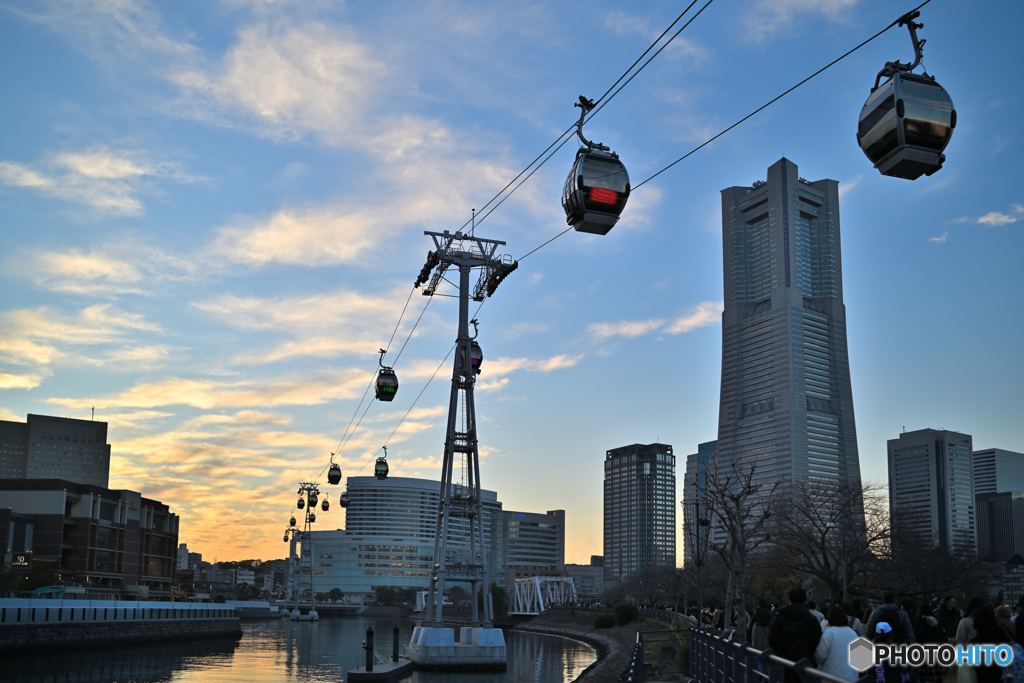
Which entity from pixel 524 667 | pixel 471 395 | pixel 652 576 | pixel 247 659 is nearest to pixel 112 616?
pixel 247 659

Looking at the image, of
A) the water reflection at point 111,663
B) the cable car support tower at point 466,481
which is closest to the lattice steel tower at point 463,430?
the cable car support tower at point 466,481

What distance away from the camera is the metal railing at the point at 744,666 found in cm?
608

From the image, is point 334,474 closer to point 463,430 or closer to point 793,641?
point 463,430

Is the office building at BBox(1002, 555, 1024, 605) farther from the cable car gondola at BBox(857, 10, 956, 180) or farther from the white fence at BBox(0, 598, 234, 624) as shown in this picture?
the cable car gondola at BBox(857, 10, 956, 180)

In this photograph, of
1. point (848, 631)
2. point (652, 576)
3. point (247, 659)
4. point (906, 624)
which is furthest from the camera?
point (652, 576)

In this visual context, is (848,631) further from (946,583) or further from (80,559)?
(80,559)

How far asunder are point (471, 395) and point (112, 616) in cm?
3792

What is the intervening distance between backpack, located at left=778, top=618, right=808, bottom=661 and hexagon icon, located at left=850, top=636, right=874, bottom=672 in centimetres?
64

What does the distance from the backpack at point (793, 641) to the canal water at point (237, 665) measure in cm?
3063

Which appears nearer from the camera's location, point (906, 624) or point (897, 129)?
point (897, 129)

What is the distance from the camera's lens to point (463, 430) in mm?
48875

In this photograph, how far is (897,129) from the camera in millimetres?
11273

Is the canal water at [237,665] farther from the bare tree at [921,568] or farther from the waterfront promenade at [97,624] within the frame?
the bare tree at [921,568]

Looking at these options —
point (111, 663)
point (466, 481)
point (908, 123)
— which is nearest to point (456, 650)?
point (466, 481)
